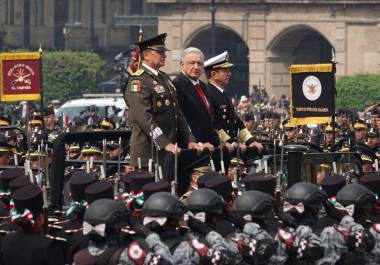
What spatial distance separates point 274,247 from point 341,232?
2.62 ft

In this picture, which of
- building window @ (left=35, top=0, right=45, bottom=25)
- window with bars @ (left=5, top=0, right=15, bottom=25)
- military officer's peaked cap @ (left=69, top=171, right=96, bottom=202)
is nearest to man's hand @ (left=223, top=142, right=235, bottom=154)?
military officer's peaked cap @ (left=69, top=171, right=96, bottom=202)

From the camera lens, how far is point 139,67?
58.9ft

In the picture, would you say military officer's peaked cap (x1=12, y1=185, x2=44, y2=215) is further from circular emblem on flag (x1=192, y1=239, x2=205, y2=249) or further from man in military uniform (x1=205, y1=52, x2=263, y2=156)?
man in military uniform (x1=205, y1=52, x2=263, y2=156)

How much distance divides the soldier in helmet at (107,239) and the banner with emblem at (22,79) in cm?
1510

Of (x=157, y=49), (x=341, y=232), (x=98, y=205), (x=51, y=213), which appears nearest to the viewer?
(x=98, y=205)

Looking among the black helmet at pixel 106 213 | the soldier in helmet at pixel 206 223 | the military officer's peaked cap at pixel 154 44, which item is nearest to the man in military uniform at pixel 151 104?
the military officer's peaked cap at pixel 154 44

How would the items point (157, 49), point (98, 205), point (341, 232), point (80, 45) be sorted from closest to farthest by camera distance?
point (98, 205), point (341, 232), point (157, 49), point (80, 45)

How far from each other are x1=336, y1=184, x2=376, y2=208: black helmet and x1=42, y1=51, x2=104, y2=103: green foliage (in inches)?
1925

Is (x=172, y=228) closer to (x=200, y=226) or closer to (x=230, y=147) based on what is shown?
(x=200, y=226)

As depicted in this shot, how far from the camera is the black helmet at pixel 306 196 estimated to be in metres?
15.4

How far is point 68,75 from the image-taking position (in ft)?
219

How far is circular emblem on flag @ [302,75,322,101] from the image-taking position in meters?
25.8

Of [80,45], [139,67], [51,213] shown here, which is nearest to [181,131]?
[139,67]

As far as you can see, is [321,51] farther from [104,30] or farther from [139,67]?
[139,67]
